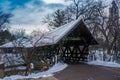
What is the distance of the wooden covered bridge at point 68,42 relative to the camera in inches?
723

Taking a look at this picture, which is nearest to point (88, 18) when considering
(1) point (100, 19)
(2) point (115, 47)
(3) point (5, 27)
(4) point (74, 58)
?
(1) point (100, 19)

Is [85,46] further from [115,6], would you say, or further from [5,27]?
[5,27]

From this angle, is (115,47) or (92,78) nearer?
(92,78)

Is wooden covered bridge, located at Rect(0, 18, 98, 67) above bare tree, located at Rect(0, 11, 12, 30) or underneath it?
underneath

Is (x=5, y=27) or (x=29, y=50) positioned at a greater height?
(x=5, y=27)

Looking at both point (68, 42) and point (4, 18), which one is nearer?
point (68, 42)

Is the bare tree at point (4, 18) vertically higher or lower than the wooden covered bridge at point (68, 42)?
higher

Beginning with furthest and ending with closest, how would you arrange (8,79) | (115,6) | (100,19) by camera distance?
(100,19) < (115,6) < (8,79)

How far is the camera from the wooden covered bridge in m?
18.4

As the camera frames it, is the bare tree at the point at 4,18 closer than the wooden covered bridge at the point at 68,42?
No

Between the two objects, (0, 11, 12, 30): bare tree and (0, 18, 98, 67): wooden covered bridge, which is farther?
(0, 11, 12, 30): bare tree

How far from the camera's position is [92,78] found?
1202cm

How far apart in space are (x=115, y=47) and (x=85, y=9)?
10.2 m

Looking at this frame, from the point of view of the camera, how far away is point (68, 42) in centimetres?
2167
